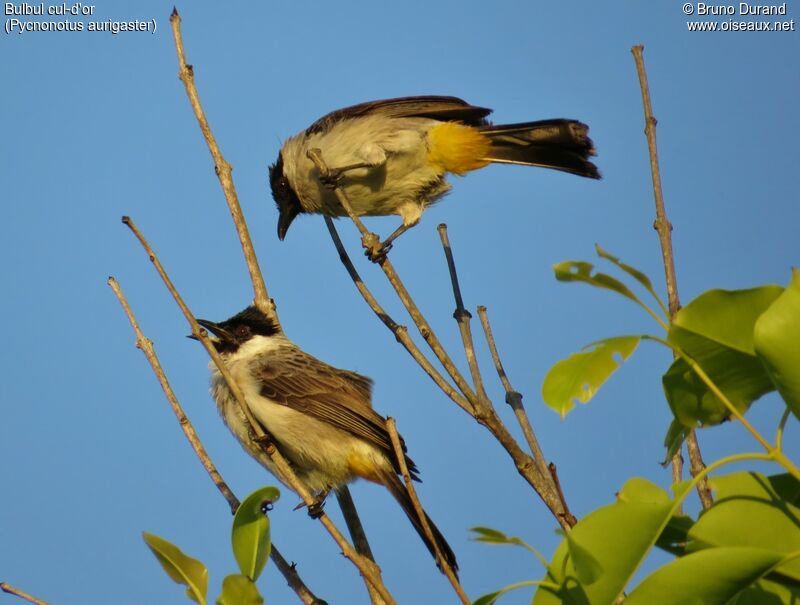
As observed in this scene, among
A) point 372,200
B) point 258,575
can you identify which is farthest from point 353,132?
point 258,575

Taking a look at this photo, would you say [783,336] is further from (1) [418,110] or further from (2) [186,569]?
(1) [418,110]

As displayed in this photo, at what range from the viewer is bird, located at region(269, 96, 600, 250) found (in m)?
6.55

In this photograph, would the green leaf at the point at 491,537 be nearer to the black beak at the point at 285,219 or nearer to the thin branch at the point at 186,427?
the thin branch at the point at 186,427

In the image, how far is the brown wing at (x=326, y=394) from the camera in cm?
548

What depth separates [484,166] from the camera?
268 inches

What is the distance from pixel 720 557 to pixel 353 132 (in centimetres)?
542

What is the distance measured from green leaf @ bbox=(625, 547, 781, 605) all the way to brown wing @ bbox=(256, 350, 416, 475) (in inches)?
144

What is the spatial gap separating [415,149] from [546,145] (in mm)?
908

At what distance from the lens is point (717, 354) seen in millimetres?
1851

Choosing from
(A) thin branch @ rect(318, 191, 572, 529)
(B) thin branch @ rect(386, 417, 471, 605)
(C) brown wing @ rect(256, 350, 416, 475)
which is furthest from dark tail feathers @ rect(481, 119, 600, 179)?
(B) thin branch @ rect(386, 417, 471, 605)

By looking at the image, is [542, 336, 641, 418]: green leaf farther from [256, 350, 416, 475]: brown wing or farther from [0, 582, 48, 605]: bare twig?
[256, 350, 416, 475]: brown wing

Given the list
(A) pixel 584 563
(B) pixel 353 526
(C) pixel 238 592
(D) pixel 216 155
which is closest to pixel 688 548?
(A) pixel 584 563

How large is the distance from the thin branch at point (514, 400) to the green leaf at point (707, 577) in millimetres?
1628

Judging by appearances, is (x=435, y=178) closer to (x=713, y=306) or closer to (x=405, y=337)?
(x=405, y=337)
